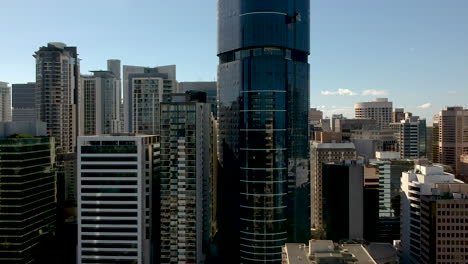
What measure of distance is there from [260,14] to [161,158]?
141 ft

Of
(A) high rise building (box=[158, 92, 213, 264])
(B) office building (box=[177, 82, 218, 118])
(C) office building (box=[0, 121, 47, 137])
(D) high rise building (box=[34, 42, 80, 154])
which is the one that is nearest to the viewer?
(A) high rise building (box=[158, 92, 213, 264])

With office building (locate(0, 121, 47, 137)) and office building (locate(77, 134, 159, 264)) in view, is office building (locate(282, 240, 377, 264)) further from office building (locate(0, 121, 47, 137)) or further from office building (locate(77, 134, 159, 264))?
office building (locate(0, 121, 47, 137))

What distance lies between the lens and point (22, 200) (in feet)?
340

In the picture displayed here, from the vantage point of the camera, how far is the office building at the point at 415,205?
4220 inches

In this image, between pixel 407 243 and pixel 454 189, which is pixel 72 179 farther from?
pixel 454 189

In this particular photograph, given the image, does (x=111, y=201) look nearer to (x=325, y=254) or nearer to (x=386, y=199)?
(x=325, y=254)

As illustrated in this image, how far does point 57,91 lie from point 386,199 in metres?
123

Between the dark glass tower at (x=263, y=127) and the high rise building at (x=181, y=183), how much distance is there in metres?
13.7

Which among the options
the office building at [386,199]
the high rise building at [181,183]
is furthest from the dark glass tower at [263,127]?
the office building at [386,199]

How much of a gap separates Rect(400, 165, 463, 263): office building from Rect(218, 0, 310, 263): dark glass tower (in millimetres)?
24080

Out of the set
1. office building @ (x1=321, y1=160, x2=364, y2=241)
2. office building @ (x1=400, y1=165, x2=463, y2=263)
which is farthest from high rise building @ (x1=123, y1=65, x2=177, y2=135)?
office building @ (x1=400, y1=165, x2=463, y2=263)

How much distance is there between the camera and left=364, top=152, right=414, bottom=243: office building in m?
141

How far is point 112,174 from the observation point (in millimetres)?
103188

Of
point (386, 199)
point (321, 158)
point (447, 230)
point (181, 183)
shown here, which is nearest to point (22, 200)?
point (181, 183)
